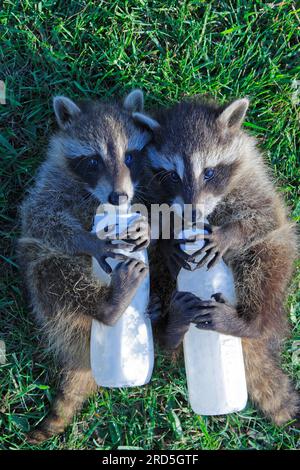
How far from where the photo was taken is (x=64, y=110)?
432 centimetres

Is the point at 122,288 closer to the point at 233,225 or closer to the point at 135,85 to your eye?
the point at 233,225

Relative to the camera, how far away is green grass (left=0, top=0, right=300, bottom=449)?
15.8ft

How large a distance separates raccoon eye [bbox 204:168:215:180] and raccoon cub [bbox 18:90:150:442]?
0.50 m

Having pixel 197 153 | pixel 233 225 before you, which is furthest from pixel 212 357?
pixel 197 153

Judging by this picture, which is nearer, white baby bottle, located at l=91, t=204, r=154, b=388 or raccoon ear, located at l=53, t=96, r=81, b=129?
white baby bottle, located at l=91, t=204, r=154, b=388

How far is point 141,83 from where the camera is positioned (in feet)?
16.1

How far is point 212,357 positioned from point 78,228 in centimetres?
127

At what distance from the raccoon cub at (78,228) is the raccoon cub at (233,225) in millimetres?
289

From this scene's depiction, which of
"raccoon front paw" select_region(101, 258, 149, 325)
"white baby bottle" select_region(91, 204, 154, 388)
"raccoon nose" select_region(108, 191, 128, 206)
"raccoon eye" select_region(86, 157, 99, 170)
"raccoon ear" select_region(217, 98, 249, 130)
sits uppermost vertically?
"raccoon ear" select_region(217, 98, 249, 130)

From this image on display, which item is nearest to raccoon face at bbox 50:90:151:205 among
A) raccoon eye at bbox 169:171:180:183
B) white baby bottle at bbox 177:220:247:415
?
raccoon eye at bbox 169:171:180:183

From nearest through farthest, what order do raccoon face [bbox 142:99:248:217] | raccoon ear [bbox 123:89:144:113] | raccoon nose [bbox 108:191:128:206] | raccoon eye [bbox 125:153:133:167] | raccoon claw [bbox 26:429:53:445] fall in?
raccoon nose [bbox 108:191:128:206], raccoon face [bbox 142:99:248:217], raccoon eye [bbox 125:153:133:167], raccoon ear [bbox 123:89:144:113], raccoon claw [bbox 26:429:53:445]

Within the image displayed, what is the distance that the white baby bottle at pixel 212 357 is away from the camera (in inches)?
158

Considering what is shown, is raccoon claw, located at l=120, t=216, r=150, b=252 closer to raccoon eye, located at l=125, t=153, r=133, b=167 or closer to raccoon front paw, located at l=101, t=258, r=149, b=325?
raccoon front paw, located at l=101, t=258, r=149, b=325
